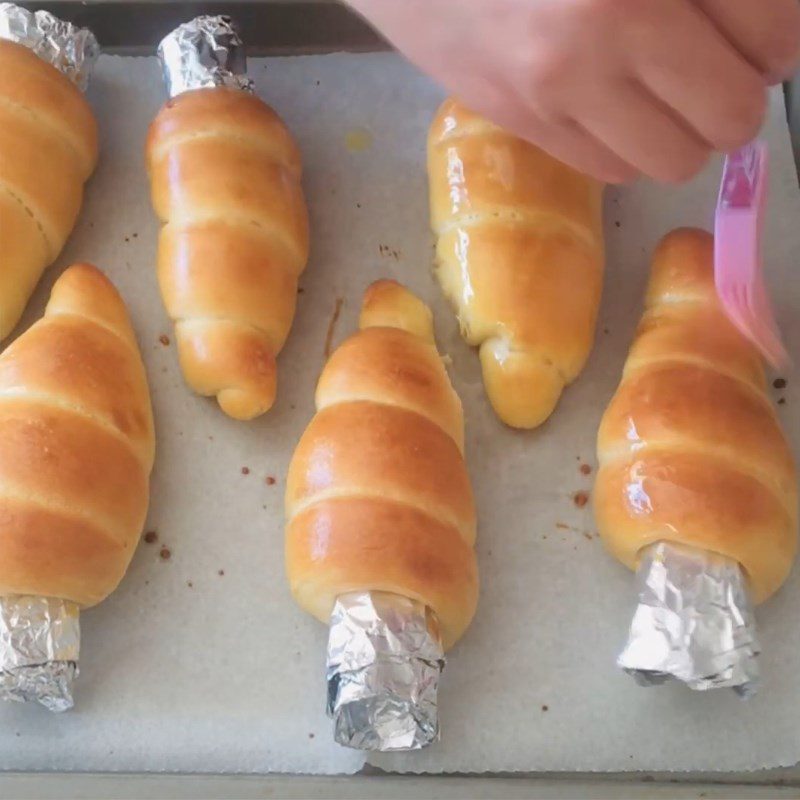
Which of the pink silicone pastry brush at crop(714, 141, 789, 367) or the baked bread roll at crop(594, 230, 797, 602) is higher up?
the pink silicone pastry brush at crop(714, 141, 789, 367)

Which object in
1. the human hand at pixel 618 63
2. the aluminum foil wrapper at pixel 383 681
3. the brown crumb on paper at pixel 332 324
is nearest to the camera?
the human hand at pixel 618 63

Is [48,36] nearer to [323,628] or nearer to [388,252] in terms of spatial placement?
[388,252]

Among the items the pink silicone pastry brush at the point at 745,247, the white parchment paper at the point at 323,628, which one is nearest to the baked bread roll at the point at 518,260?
the white parchment paper at the point at 323,628

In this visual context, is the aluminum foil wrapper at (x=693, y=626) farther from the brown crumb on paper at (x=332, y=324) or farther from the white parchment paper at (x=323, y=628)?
the brown crumb on paper at (x=332, y=324)

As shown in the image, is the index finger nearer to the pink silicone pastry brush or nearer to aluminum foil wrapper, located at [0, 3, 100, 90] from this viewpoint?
the pink silicone pastry brush

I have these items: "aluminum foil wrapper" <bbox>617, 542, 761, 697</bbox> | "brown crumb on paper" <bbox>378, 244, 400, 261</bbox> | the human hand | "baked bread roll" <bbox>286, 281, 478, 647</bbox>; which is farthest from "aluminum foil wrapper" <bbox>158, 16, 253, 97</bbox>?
"aluminum foil wrapper" <bbox>617, 542, 761, 697</bbox>

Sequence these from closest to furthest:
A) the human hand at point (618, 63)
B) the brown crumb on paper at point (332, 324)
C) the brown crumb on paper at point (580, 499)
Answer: the human hand at point (618, 63) → the brown crumb on paper at point (580, 499) → the brown crumb on paper at point (332, 324)
